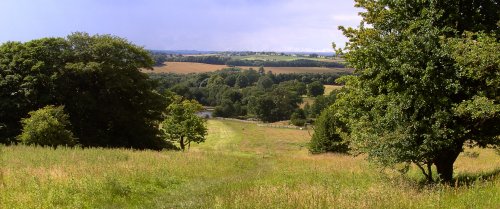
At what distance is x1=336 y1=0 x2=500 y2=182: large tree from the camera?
10.5m

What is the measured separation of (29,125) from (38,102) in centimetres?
1042

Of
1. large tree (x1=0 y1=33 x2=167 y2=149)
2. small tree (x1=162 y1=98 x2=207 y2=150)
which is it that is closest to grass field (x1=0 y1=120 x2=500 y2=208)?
large tree (x1=0 y1=33 x2=167 y2=149)

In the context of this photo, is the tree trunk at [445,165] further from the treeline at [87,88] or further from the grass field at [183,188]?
the treeline at [87,88]

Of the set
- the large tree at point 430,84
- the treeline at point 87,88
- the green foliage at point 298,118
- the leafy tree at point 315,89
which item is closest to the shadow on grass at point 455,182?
the large tree at point 430,84

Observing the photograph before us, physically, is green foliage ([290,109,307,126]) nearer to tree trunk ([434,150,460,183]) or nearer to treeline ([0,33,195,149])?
treeline ([0,33,195,149])

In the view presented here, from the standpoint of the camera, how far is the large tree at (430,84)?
10.5 m

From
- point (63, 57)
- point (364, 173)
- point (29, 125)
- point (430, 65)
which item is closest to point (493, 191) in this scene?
point (430, 65)

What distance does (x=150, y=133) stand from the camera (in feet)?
129

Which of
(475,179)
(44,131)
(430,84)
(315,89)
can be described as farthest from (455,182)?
(315,89)

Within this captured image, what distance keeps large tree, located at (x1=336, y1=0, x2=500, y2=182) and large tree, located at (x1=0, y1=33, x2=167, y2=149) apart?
93.5ft

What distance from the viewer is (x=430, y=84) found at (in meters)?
10.6

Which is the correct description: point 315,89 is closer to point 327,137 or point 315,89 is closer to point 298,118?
point 298,118

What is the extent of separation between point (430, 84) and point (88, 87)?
114 ft

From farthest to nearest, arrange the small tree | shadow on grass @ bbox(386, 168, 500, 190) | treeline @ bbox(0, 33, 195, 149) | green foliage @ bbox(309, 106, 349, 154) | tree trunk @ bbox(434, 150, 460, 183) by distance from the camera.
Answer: the small tree → green foliage @ bbox(309, 106, 349, 154) → treeline @ bbox(0, 33, 195, 149) → tree trunk @ bbox(434, 150, 460, 183) → shadow on grass @ bbox(386, 168, 500, 190)
